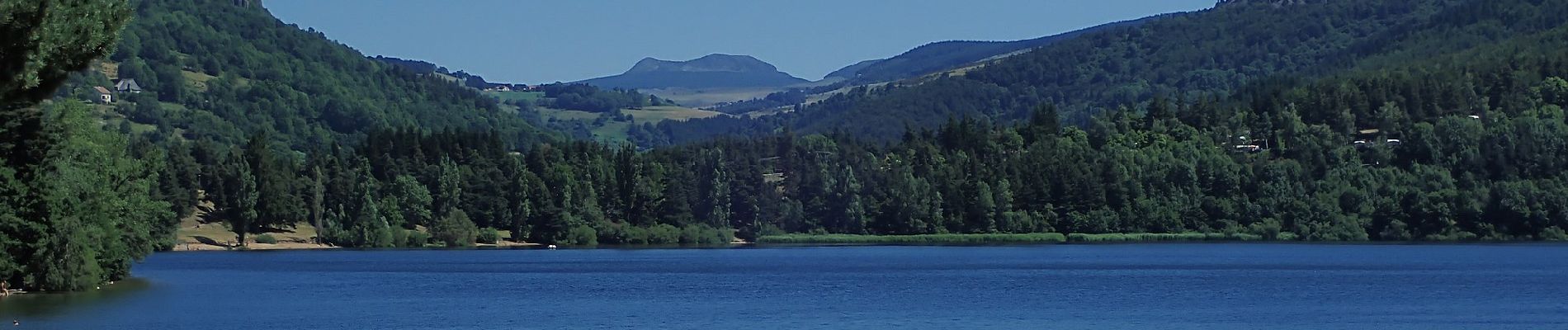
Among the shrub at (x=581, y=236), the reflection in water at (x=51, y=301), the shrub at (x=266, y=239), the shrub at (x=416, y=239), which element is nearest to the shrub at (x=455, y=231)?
the shrub at (x=416, y=239)

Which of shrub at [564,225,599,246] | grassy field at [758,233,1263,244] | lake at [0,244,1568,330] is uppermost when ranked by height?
lake at [0,244,1568,330]

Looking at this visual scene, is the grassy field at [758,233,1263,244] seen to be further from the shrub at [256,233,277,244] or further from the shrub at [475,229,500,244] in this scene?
the shrub at [256,233,277,244]

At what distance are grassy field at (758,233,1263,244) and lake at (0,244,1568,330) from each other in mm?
39005

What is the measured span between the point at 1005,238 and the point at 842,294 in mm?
95988

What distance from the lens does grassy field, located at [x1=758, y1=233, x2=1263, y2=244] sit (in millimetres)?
172000

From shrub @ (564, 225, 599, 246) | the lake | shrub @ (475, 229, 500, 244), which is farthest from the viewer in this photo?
shrub @ (564, 225, 599, 246)

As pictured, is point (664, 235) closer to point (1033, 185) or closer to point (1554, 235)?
point (1033, 185)

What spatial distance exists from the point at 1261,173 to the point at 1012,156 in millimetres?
25032

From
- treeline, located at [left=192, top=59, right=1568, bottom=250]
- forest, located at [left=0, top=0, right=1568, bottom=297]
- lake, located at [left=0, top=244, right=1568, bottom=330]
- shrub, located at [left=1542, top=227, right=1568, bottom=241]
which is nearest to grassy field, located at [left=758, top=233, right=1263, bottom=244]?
forest, located at [left=0, top=0, right=1568, bottom=297]

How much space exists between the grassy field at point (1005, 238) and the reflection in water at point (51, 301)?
3850 inches

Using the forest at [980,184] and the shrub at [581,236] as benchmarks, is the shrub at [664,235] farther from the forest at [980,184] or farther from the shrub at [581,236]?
the shrub at [581,236]

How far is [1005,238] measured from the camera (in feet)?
576

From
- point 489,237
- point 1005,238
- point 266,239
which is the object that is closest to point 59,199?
point 266,239

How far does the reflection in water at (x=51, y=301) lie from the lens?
65694mm
